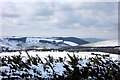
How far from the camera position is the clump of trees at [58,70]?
19312 mm

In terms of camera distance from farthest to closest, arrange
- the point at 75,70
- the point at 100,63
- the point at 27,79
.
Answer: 1. the point at 100,63
2. the point at 75,70
3. the point at 27,79

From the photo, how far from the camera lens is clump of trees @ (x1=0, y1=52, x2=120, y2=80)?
19.3m

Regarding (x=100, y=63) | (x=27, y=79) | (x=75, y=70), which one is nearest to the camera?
(x=27, y=79)

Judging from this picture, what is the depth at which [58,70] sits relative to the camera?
792 inches

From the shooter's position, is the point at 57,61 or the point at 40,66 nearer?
the point at 40,66

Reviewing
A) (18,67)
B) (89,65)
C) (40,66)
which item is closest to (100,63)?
(89,65)

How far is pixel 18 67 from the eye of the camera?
20375 millimetres

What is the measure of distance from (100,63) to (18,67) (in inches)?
213

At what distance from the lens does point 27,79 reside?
61.9 ft

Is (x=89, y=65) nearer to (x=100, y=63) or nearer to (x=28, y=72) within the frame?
(x=100, y=63)

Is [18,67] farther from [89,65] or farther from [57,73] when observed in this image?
[89,65]

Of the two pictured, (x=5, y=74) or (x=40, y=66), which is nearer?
(x=5, y=74)

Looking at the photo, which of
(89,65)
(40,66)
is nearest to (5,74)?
(40,66)

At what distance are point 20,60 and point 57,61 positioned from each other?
2.51m
